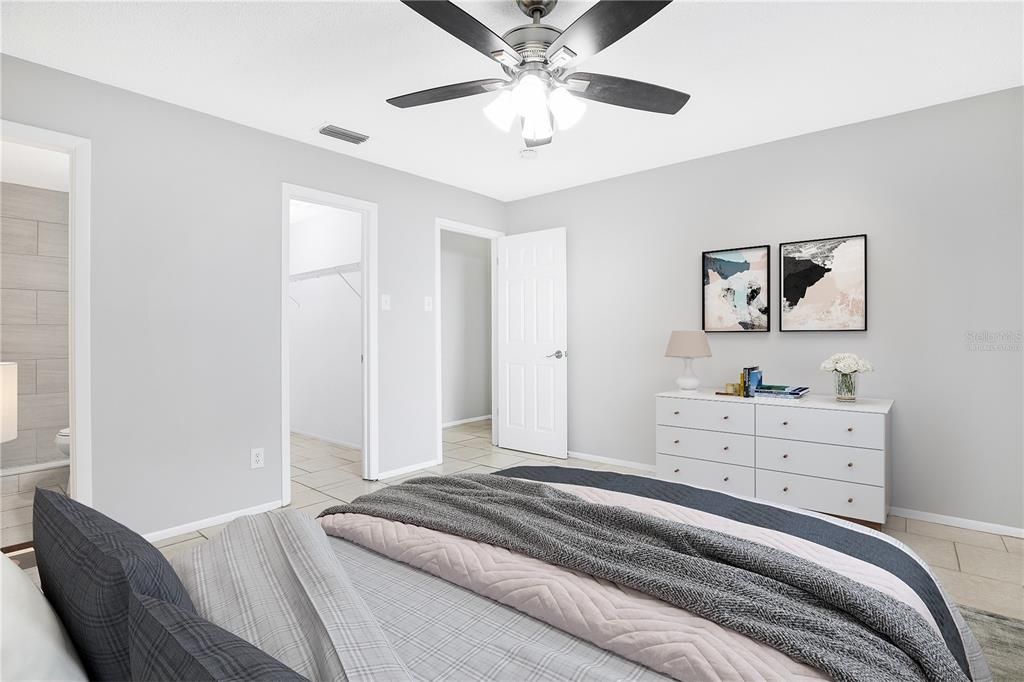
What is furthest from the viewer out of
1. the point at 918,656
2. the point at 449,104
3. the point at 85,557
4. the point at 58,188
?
the point at 58,188

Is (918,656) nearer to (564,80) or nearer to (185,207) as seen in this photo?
(564,80)

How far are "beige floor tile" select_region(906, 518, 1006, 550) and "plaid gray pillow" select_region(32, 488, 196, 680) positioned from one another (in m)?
3.76

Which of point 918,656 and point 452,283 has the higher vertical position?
point 452,283

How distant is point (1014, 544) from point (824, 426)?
3.68ft

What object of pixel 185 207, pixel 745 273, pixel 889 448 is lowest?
pixel 889 448

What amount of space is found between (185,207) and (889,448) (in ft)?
14.8

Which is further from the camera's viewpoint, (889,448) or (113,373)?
(889,448)

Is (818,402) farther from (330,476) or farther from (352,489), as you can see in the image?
(330,476)

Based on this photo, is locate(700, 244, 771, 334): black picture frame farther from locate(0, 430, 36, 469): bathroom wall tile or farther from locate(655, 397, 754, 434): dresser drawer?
locate(0, 430, 36, 469): bathroom wall tile

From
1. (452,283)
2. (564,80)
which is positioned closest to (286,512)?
(564,80)

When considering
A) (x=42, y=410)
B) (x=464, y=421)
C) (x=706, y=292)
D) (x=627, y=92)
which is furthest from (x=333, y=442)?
(x=627, y=92)

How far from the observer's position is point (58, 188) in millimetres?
4297

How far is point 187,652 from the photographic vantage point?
611 millimetres

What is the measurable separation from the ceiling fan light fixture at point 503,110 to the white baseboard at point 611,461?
3049 mm
